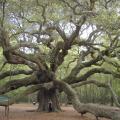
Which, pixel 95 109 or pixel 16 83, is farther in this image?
pixel 16 83

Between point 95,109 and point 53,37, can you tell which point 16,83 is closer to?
point 53,37

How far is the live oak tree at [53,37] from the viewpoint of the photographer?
1533 cm

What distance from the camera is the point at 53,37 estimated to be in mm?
20812

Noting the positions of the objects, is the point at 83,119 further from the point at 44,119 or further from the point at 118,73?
the point at 118,73

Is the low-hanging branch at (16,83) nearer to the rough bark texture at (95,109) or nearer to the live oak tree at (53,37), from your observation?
the live oak tree at (53,37)

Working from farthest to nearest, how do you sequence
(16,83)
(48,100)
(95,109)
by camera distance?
(48,100), (16,83), (95,109)

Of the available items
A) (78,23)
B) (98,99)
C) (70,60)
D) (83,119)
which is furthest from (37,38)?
(98,99)

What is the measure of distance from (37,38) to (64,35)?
1.50 meters

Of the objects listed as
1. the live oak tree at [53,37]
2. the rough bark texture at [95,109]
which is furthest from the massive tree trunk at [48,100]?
the rough bark texture at [95,109]

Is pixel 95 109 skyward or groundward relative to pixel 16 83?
groundward

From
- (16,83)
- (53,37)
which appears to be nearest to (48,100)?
(16,83)

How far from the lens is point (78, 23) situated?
17234 mm

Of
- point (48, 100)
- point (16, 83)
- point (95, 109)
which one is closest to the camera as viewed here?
point (95, 109)

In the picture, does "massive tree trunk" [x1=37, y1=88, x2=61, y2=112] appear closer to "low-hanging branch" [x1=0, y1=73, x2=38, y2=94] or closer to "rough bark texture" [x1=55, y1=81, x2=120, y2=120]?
"low-hanging branch" [x1=0, y1=73, x2=38, y2=94]
